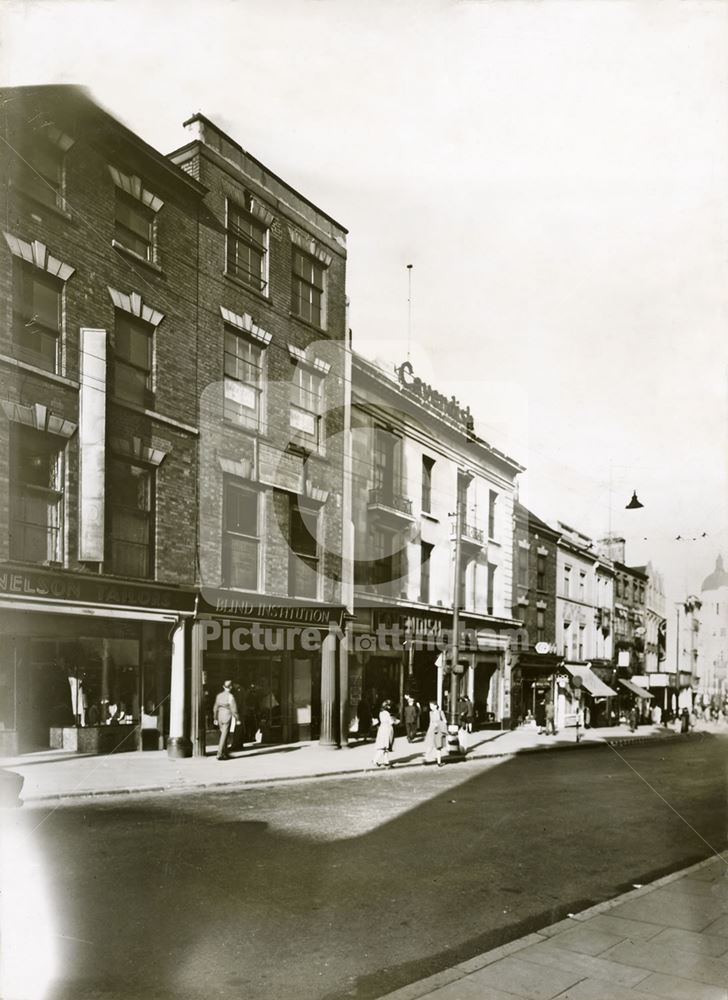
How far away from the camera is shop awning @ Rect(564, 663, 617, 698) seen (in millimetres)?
35344

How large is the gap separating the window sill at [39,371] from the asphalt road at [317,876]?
294cm

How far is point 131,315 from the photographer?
575cm

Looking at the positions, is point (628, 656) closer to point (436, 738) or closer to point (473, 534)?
point (473, 534)

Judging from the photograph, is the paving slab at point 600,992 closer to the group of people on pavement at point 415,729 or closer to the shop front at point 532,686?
the group of people on pavement at point 415,729

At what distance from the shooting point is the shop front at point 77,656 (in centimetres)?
535

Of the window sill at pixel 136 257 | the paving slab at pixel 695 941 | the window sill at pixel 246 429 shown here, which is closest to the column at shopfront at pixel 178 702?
the window sill at pixel 246 429

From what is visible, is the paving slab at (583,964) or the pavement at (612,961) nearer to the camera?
the pavement at (612,961)

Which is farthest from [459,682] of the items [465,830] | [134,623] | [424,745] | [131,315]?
[131,315]

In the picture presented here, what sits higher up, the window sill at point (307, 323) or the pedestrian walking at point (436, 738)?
the window sill at point (307, 323)

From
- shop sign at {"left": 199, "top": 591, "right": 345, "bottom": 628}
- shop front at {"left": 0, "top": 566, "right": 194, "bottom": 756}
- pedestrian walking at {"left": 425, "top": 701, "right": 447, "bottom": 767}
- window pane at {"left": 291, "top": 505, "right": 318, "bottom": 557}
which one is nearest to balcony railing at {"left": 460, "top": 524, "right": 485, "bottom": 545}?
pedestrian walking at {"left": 425, "top": 701, "right": 447, "bottom": 767}

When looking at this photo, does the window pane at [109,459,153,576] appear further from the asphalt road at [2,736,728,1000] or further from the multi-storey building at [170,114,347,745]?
the asphalt road at [2,736,728,1000]

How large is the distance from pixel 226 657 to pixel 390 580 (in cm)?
810

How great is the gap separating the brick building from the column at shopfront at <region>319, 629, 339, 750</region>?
42.6ft

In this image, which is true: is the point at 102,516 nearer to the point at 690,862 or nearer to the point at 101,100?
the point at 101,100
